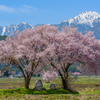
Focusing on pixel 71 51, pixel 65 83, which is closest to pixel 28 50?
pixel 71 51

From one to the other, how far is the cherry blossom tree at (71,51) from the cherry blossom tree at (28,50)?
6.41 ft

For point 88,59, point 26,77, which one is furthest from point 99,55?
point 26,77

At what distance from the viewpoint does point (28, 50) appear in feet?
90.7

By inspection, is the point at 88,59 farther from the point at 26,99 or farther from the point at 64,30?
the point at 26,99

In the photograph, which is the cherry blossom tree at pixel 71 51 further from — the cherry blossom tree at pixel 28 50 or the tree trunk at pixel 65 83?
the cherry blossom tree at pixel 28 50

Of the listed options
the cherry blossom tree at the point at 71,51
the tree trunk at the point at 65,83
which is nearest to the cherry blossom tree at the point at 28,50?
the cherry blossom tree at the point at 71,51

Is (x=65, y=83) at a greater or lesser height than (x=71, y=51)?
lesser

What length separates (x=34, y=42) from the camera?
93.9 feet

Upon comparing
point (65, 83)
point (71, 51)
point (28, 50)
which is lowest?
point (65, 83)

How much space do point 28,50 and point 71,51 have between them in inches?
313

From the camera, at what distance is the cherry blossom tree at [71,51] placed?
2703cm

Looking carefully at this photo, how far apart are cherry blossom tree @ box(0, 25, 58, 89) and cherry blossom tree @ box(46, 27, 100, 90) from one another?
1952 millimetres

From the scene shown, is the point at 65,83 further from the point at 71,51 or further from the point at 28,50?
the point at 28,50

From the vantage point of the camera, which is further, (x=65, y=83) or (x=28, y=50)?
(x=65, y=83)
